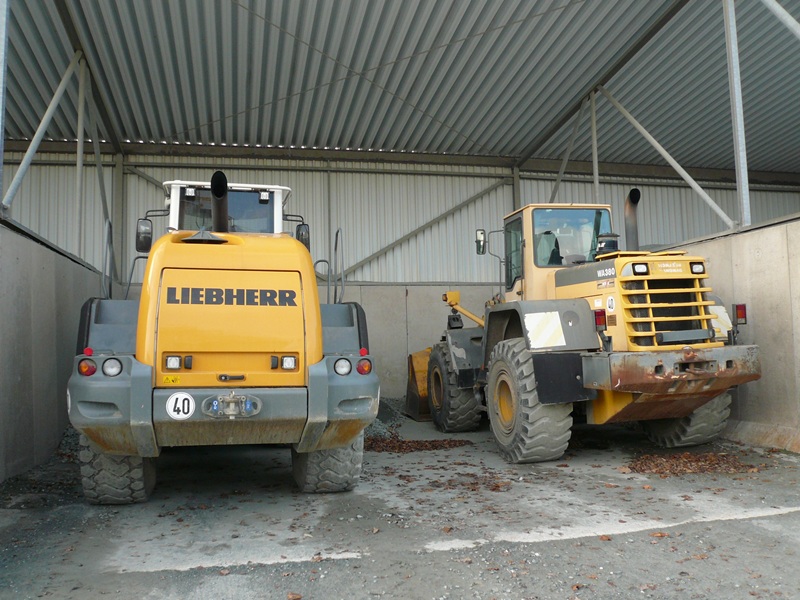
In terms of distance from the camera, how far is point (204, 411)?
15.3 ft

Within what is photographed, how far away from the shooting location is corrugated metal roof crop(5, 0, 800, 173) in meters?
9.41

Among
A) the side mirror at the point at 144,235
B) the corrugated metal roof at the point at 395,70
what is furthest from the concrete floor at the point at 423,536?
the corrugated metal roof at the point at 395,70

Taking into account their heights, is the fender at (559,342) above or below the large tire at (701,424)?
above

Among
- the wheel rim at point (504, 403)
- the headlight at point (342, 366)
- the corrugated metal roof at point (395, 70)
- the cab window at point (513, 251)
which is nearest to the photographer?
the headlight at point (342, 366)

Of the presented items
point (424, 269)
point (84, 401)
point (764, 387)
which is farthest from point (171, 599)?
point (424, 269)

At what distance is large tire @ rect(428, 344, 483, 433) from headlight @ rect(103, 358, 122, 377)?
5507mm

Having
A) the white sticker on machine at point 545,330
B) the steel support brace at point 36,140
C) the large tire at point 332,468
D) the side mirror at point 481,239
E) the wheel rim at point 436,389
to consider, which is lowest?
the large tire at point 332,468

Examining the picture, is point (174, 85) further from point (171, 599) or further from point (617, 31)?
point (171, 599)

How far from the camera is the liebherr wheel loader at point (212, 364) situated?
466 centimetres

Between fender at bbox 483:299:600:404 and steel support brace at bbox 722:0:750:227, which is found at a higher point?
steel support brace at bbox 722:0:750:227

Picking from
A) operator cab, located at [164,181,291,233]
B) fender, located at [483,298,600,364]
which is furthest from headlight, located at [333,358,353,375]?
fender, located at [483,298,600,364]

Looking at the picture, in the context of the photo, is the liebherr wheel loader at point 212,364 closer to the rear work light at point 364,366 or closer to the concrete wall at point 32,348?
the rear work light at point 364,366

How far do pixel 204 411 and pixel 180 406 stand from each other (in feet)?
0.57

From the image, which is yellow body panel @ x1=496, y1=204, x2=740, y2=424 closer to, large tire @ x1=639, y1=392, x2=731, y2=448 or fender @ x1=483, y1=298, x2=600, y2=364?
fender @ x1=483, y1=298, x2=600, y2=364
